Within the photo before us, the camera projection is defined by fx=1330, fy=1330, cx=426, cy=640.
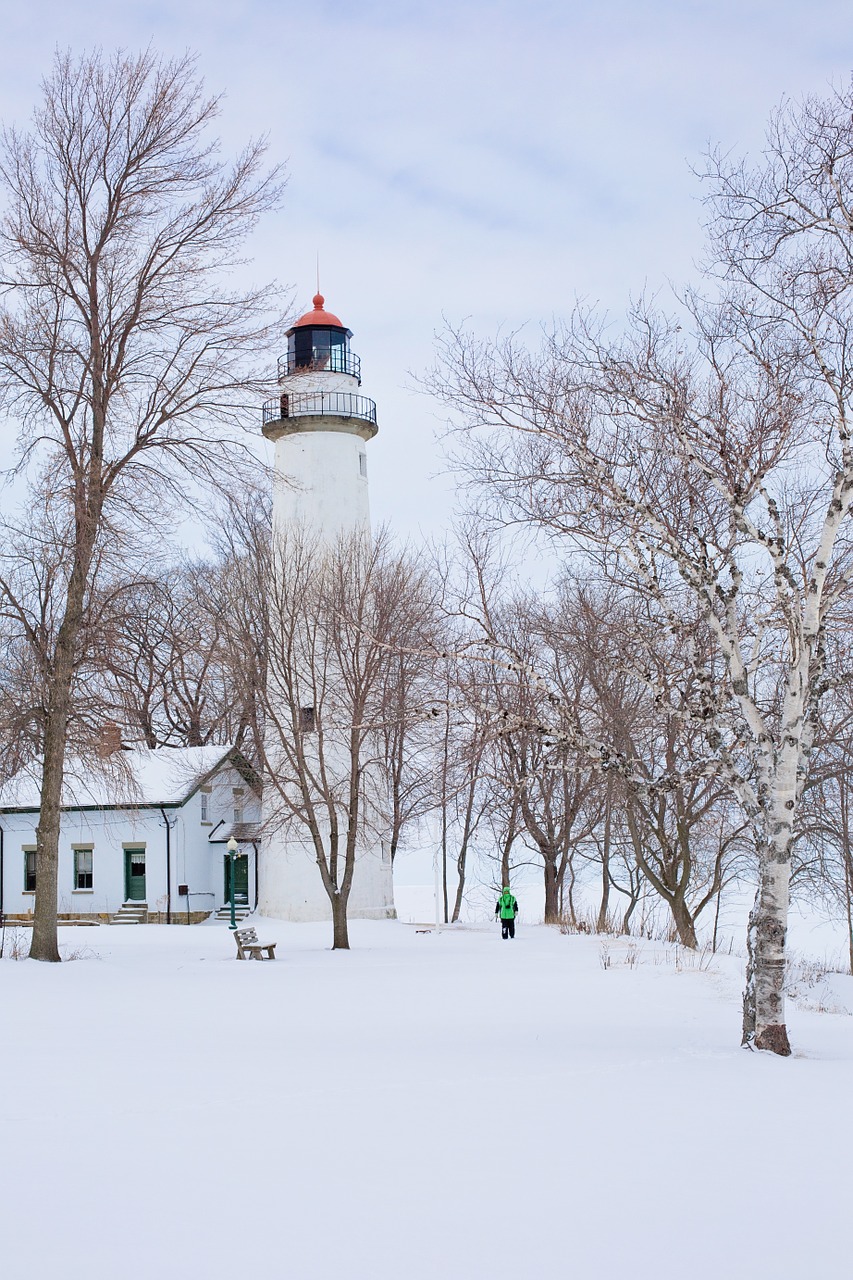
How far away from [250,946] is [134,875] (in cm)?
1639

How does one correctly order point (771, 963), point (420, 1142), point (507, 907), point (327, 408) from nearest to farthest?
→ 1. point (420, 1142)
2. point (771, 963)
3. point (507, 907)
4. point (327, 408)

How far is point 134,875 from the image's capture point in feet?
128

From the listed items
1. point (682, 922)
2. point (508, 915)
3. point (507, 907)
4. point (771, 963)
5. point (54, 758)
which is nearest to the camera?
point (771, 963)

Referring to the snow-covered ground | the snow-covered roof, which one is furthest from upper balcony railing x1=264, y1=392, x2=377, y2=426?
the snow-covered ground

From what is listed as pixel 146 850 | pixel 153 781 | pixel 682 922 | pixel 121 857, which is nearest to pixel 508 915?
pixel 682 922

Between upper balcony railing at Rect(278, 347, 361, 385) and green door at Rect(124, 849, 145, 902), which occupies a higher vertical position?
upper balcony railing at Rect(278, 347, 361, 385)

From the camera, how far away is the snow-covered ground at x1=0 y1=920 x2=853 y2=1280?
233 inches

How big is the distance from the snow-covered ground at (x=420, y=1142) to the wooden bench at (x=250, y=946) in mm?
8205

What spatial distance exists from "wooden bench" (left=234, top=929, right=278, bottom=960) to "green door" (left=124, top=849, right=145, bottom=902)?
14629 millimetres

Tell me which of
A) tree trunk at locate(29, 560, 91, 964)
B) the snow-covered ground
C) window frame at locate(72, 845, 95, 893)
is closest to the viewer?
the snow-covered ground

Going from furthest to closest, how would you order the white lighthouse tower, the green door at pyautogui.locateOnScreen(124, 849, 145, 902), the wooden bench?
the green door at pyautogui.locateOnScreen(124, 849, 145, 902) < the white lighthouse tower < the wooden bench

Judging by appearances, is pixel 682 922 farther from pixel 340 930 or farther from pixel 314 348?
pixel 314 348

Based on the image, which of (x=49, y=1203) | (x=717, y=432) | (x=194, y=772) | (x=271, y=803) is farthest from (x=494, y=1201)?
(x=194, y=772)

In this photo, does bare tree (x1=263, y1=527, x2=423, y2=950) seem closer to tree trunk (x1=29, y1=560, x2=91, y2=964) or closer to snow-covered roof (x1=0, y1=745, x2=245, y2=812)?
tree trunk (x1=29, y1=560, x2=91, y2=964)
